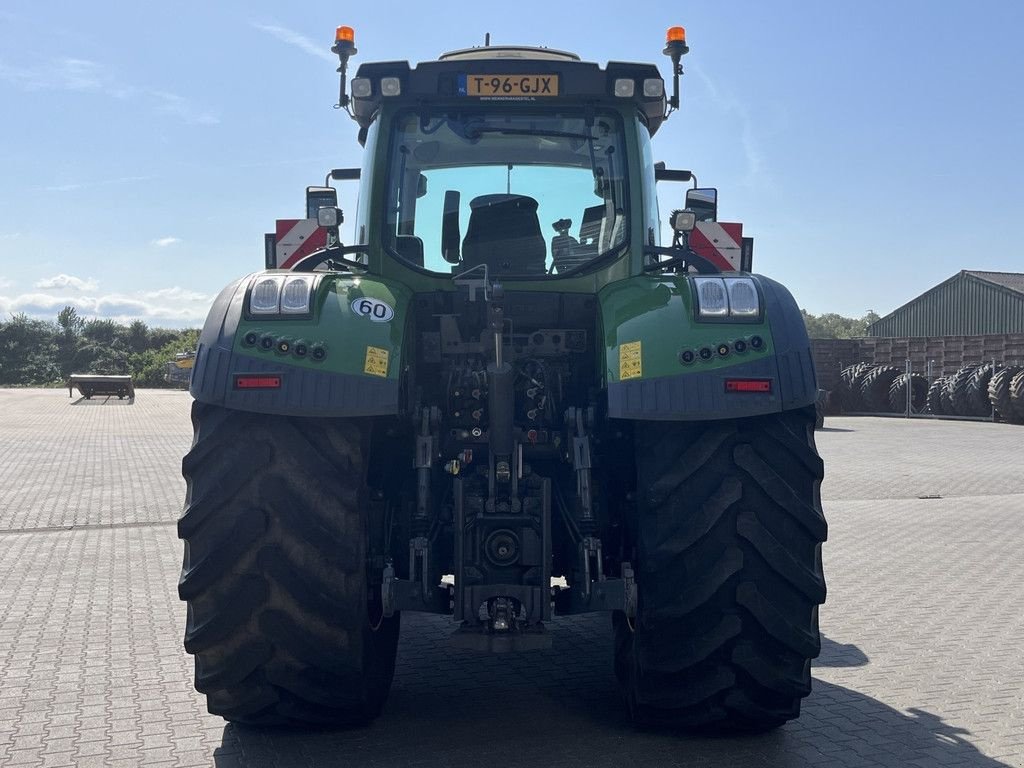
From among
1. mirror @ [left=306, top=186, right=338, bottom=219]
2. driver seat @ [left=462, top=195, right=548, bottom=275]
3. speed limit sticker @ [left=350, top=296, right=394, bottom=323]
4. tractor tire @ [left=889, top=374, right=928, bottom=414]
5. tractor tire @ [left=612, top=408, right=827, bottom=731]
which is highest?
mirror @ [left=306, top=186, right=338, bottom=219]

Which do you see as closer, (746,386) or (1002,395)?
(746,386)

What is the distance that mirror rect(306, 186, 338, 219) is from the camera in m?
6.28

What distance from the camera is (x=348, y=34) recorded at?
6.12m

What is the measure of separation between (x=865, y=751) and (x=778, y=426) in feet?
4.40

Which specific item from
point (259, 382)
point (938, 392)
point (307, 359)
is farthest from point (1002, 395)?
point (259, 382)

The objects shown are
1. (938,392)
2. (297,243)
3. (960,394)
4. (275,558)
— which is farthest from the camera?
(938,392)

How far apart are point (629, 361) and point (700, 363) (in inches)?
10.4

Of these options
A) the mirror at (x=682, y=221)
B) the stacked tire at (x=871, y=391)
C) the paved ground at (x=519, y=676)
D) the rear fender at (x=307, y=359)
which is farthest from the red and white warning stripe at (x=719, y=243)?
the stacked tire at (x=871, y=391)

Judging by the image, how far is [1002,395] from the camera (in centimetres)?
2614

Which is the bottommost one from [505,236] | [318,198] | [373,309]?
[373,309]

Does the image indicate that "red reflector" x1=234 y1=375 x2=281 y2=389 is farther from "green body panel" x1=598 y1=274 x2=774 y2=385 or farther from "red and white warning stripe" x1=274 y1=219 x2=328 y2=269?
"red and white warning stripe" x1=274 y1=219 x2=328 y2=269

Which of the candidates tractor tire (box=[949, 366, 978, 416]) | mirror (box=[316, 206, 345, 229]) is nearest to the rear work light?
mirror (box=[316, 206, 345, 229])

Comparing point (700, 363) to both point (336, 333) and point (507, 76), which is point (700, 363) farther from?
point (507, 76)

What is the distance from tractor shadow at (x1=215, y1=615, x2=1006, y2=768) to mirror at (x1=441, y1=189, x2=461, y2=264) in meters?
2.02
